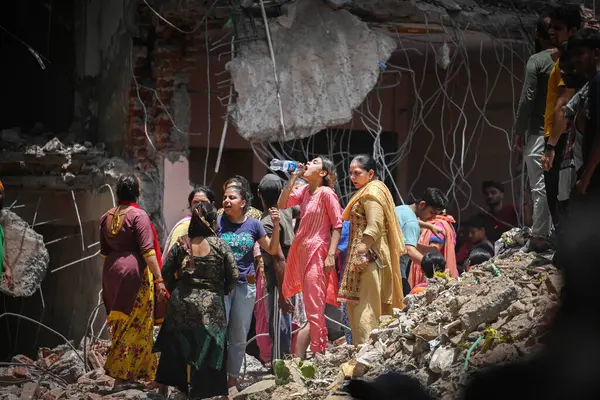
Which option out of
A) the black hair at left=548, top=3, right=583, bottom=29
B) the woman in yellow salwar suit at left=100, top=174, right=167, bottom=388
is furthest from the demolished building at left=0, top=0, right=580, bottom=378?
the black hair at left=548, top=3, right=583, bottom=29

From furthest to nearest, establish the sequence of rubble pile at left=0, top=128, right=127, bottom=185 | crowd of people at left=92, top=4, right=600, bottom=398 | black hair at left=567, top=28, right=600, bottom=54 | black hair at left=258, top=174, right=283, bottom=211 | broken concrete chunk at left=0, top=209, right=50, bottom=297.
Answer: rubble pile at left=0, top=128, right=127, bottom=185 → broken concrete chunk at left=0, top=209, right=50, bottom=297 → black hair at left=258, top=174, right=283, bottom=211 → crowd of people at left=92, top=4, right=600, bottom=398 → black hair at left=567, top=28, right=600, bottom=54

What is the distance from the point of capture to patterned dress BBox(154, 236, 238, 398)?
→ 6.46 meters

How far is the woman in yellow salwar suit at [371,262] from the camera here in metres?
6.87

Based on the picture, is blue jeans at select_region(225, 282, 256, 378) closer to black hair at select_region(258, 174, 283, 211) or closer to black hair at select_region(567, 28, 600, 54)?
black hair at select_region(258, 174, 283, 211)

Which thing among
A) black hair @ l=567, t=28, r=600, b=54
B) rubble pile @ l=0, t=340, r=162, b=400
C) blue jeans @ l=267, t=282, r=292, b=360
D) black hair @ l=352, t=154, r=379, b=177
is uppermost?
black hair @ l=567, t=28, r=600, b=54

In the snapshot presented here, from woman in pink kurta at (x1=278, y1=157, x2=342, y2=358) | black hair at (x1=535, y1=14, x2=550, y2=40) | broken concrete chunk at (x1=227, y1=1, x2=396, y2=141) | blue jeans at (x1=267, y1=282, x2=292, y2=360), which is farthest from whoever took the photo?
broken concrete chunk at (x1=227, y1=1, x2=396, y2=141)

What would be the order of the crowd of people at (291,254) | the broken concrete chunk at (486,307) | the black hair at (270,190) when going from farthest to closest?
the black hair at (270,190), the crowd of people at (291,254), the broken concrete chunk at (486,307)

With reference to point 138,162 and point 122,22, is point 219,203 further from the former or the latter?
point 122,22

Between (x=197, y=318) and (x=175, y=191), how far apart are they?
3.09 meters

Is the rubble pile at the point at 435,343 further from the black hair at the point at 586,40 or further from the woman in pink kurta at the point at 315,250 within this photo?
the black hair at the point at 586,40

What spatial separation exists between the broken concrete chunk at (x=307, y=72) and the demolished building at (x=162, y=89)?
13 millimetres

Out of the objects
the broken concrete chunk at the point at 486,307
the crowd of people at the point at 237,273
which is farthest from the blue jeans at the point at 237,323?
the broken concrete chunk at the point at 486,307

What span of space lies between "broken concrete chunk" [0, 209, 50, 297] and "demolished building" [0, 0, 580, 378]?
1.32 feet

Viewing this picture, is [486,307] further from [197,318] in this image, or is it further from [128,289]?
[128,289]
